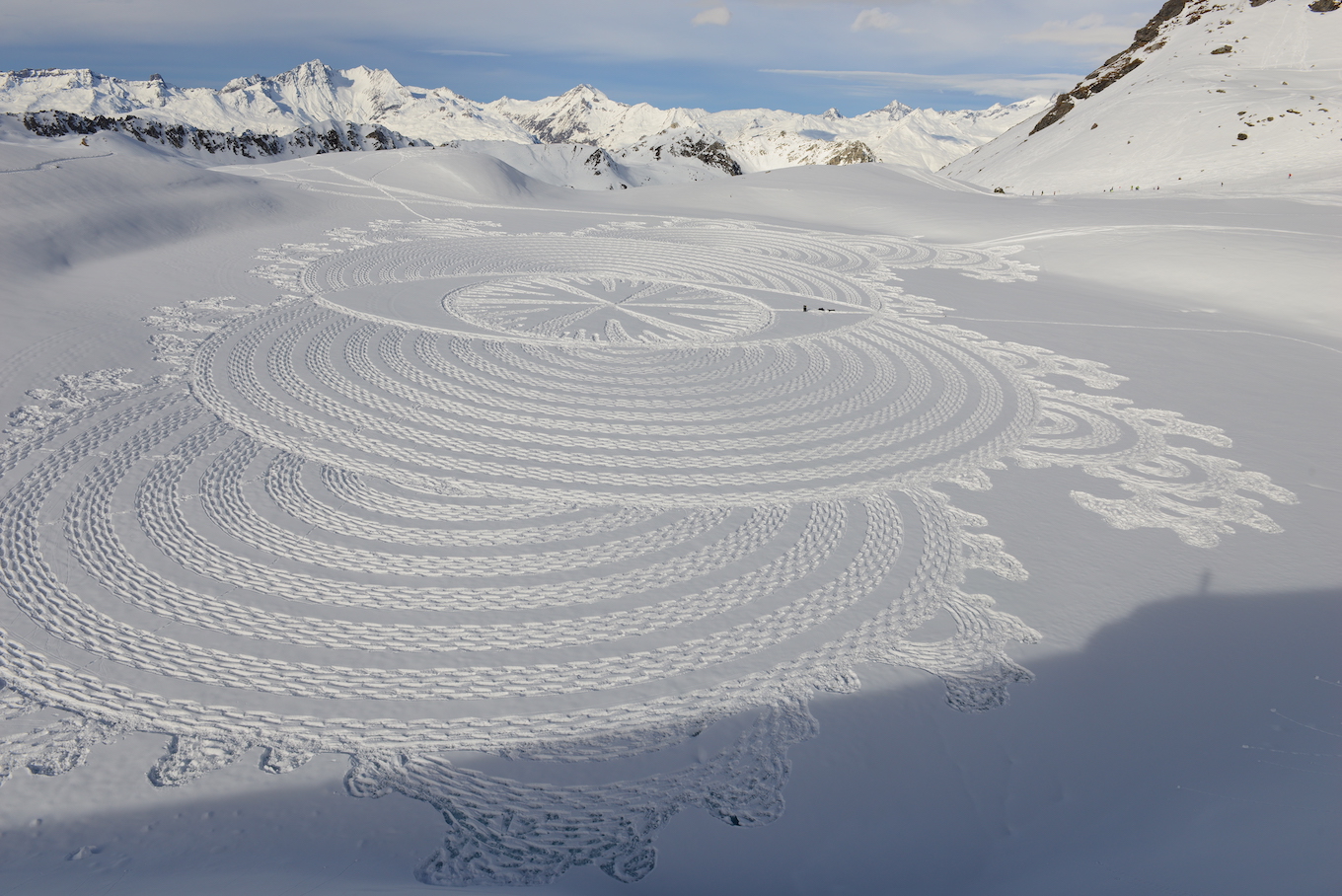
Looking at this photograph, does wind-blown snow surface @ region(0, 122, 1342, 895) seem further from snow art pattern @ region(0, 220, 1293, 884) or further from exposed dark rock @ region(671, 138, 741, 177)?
exposed dark rock @ region(671, 138, 741, 177)

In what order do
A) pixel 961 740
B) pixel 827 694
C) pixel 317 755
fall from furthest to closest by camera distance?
pixel 827 694
pixel 961 740
pixel 317 755

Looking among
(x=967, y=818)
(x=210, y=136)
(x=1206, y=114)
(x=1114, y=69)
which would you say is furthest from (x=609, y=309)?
(x=210, y=136)

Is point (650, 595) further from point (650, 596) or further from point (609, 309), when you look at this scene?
point (609, 309)

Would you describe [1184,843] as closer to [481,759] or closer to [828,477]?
[481,759]

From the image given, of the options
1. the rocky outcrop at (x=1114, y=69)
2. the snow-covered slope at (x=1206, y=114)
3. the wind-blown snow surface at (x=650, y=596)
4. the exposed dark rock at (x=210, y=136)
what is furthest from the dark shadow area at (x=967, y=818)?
the exposed dark rock at (x=210, y=136)

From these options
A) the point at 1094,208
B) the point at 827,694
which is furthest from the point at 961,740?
the point at 1094,208

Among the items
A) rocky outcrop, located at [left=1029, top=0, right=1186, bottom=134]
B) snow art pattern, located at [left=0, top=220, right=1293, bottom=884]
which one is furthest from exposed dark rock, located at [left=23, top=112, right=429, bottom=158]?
snow art pattern, located at [left=0, top=220, right=1293, bottom=884]
